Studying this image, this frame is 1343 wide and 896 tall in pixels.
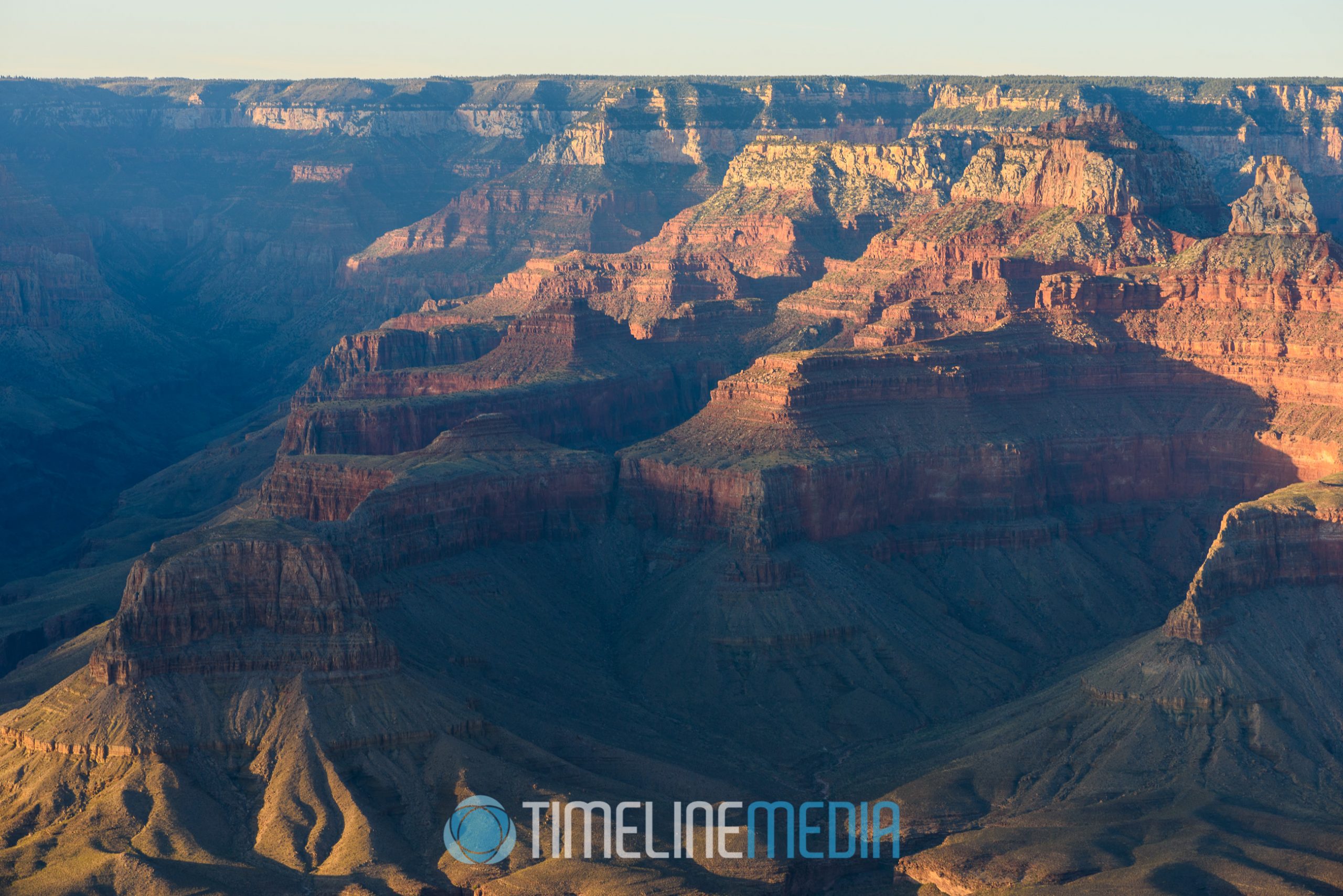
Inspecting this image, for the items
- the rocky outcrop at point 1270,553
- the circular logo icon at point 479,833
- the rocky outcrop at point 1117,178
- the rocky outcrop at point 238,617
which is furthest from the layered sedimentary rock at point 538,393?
the circular logo icon at point 479,833

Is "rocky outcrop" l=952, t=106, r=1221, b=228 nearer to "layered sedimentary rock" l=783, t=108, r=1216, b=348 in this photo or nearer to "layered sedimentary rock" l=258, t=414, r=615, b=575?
"layered sedimentary rock" l=783, t=108, r=1216, b=348

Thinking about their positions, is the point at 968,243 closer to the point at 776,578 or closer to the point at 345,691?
Result: the point at 776,578

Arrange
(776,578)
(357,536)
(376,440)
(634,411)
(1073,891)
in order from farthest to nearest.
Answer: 1. (634,411)
2. (376,440)
3. (776,578)
4. (357,536)
5. (1073,891)

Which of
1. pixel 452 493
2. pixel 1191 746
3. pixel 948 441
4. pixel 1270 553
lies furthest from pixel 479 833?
pixel 948 441

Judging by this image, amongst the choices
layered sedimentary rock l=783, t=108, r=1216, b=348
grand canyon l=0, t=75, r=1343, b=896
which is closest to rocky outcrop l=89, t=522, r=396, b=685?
grand canyon l=0, t=75, r=1343, b=896

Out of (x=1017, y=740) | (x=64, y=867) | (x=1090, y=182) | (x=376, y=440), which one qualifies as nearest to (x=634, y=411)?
(x=376, y=440)

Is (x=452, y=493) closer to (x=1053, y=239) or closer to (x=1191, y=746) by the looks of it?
(x=1191, y=746)

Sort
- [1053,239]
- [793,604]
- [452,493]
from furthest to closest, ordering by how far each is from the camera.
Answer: [1053,239] → [452,493] → [793,604]
